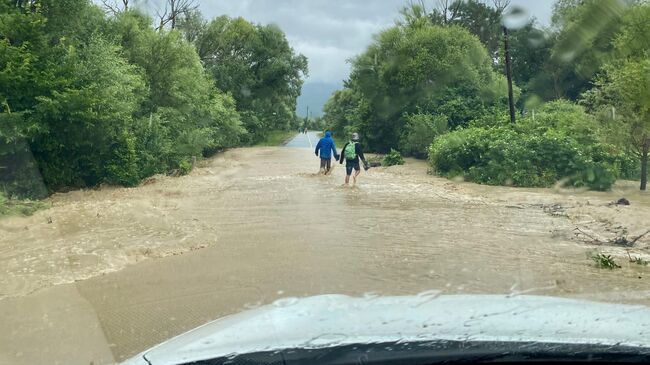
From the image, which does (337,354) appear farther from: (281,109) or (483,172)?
(281,109)

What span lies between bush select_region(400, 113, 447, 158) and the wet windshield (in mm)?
111

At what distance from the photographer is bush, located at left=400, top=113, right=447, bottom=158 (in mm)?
35781

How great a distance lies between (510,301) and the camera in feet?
10.5

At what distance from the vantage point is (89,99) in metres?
18.3

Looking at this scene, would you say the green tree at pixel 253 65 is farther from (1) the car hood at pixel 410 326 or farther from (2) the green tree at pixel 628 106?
(1) the car hood at pixel 410 326

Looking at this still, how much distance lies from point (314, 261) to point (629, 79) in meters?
16.3

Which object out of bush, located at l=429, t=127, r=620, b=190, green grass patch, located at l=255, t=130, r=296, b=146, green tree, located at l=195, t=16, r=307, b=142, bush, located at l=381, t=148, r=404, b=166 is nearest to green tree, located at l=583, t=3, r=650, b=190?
bush, located at l=429, t=127, r=620, b=190

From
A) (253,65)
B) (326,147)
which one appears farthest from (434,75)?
(253,65)

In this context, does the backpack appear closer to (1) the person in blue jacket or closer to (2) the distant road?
(1) the person in blue jacket

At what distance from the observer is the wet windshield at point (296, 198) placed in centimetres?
706

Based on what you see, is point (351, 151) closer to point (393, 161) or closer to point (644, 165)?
point (644, 165)

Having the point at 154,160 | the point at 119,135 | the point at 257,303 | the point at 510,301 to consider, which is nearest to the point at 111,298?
the point at 257,303

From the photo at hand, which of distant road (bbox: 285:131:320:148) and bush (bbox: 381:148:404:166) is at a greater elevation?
distant road (bbox: 285:131:320:148)

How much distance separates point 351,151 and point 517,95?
2369 centimetres
